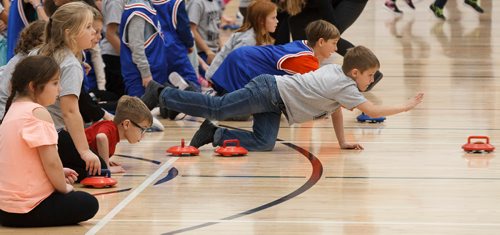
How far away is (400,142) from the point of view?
689 centimetres

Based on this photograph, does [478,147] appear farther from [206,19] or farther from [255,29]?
[206,19]

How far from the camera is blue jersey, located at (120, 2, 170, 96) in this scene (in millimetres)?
8023

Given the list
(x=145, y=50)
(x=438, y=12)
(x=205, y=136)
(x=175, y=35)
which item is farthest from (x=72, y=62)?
(x=438, y=12)

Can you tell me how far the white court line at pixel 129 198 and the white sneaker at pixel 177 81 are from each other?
76.9 inches

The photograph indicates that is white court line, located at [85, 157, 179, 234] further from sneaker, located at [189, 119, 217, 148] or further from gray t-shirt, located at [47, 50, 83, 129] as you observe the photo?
gray t-shirt, located at [47, 50, 83, 129]

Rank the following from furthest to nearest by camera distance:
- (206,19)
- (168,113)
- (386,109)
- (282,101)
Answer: (206,19), (168,113), (282,101), (386,109)

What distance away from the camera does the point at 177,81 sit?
8.28m

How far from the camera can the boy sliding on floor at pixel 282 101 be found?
6.33 metres

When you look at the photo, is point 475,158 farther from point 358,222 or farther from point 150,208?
point 150,208

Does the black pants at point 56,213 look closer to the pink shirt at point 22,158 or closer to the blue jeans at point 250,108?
the pink shirt at point 22,158

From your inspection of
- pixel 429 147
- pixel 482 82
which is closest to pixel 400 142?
pixel 429 147

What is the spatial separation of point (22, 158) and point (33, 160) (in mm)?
47

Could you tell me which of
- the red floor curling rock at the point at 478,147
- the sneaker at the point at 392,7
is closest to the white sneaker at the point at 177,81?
the red floor curling rock at the point at 478,147

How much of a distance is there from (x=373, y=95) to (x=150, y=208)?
442 centimetres
